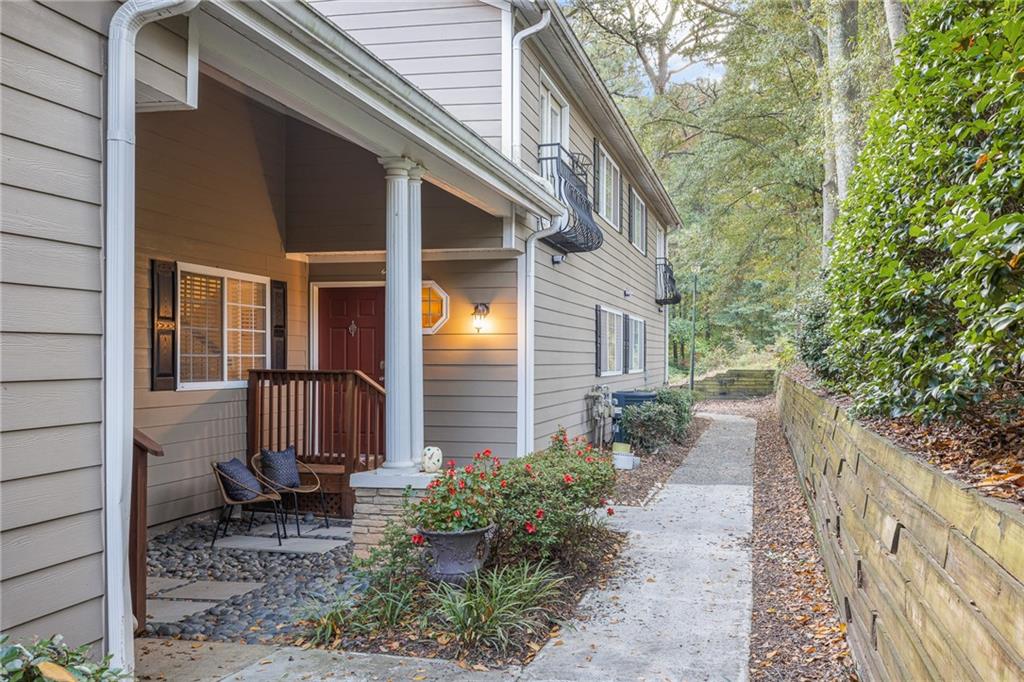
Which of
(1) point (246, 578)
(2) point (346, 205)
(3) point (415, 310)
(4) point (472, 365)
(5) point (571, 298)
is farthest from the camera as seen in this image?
(5) point (571, 298)

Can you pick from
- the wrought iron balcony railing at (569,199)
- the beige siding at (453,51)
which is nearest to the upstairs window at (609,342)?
the wrought iron balcony railing at (569,199)

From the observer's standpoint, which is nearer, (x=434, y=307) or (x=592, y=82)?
(x=434, y=307)

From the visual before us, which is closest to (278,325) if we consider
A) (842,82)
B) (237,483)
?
(237,483)

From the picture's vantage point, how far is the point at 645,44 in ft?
81.9

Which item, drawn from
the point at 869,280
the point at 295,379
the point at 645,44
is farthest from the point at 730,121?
the point at 869,280

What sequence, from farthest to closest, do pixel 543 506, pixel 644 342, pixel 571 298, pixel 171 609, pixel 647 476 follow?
1. pixel 644 342
2. pixel 571 298
3. pixel 647 476
4. pixel 543 506
5. pixel 171 609

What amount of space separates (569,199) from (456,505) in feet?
17.8

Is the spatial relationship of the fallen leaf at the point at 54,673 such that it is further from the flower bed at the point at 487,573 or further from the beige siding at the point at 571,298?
the beige siding at the point at 571,298

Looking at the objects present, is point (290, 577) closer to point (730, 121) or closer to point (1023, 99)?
point (1023, 99)

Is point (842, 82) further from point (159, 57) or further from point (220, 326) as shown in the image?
point (159, 57)

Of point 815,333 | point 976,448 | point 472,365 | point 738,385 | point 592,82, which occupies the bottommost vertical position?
point 738,385

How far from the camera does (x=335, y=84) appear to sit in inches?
167

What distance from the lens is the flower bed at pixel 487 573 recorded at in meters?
4.27

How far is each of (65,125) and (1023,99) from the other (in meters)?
3.13
